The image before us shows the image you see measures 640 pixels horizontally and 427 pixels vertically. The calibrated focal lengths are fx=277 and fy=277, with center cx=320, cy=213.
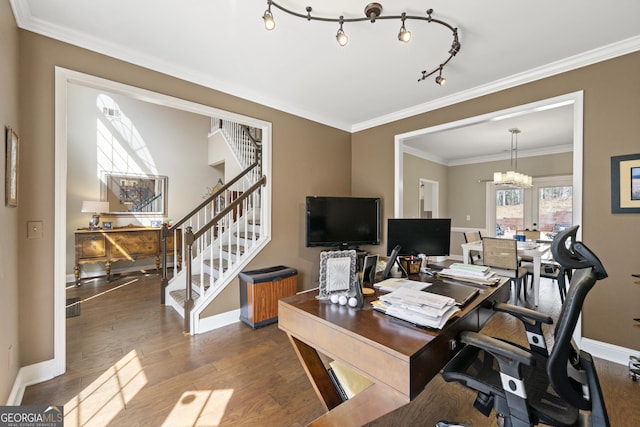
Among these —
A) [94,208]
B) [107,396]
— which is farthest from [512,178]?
[94,208]

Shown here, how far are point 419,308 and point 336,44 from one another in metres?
2.11

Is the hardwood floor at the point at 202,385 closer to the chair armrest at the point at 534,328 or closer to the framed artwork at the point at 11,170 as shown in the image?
the chair armrest at the point at 534,328

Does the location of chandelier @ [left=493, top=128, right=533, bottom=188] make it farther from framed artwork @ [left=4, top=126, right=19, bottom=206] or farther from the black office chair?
framed artwork @ [left=4, top=126, right=19, bottom=206]

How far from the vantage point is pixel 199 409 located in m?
1.75

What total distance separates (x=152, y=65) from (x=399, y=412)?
3.35 metres

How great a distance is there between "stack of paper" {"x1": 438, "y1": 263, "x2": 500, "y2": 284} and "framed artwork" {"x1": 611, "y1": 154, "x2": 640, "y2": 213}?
4.72ft

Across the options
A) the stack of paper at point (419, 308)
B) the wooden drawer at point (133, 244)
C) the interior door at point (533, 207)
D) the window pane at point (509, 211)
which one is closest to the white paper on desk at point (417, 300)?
the stack of paper at point (419, 308)

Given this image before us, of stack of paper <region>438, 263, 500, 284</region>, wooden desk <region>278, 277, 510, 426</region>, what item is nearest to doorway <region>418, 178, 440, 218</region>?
stack of paper <region>438, 263, 500, 284</region>

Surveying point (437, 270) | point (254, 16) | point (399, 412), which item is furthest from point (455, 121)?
point (399, 412)

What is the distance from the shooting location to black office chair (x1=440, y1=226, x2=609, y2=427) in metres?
0.98

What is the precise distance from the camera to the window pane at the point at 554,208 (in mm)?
5766

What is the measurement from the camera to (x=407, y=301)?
1210 millimetres

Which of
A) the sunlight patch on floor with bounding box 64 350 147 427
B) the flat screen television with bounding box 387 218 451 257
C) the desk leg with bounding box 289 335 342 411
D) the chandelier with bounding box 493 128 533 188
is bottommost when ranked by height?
the sunlight patch on floor with bounding box 64 350 147 427

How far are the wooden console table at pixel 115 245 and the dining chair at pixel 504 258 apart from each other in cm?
508
